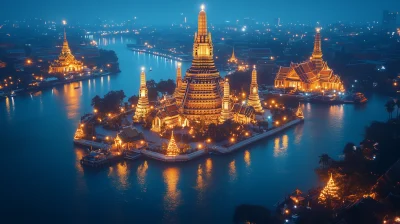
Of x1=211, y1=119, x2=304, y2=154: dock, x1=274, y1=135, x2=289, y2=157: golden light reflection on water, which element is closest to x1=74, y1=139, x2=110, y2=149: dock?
x1=211, y1=119, x2=304, y2=154: dock

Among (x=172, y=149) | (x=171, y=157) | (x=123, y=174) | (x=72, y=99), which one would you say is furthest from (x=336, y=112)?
(x=72, y=99)

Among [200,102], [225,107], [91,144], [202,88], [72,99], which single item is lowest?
[91,144]

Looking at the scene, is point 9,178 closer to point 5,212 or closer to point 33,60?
point 5,212

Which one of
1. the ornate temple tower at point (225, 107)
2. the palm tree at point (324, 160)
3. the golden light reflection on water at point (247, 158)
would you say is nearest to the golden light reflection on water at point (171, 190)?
the golden light reflection on water at point (247, 158)

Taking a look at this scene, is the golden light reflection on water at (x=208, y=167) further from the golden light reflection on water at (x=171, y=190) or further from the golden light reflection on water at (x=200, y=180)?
the golden light reflection on water at (x=171, y=190)

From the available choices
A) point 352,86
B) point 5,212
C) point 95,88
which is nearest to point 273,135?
point 5,212

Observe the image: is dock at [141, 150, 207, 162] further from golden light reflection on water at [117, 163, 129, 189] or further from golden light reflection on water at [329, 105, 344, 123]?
golden light reflection on water at [329, 105, 344, 123]

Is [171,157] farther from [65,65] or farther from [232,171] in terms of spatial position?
[65,65]
